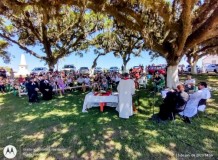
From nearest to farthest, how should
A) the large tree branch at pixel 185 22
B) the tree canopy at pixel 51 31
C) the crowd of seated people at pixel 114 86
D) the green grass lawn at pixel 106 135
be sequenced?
the green grass lawn at pixel 106 135
the crowd of seated people at pixel 114 86
the large tree branch at pixel 185 22
the tree canopy at pixel 51 31

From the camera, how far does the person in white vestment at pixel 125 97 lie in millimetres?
7914

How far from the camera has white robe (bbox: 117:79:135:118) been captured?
26.0 ft

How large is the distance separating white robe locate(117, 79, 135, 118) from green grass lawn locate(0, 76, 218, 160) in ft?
1.03

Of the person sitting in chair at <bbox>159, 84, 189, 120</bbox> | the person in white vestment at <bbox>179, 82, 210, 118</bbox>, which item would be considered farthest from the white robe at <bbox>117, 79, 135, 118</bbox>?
the person in white vestment at <bbox>179, 82, 210, 118</bbox>

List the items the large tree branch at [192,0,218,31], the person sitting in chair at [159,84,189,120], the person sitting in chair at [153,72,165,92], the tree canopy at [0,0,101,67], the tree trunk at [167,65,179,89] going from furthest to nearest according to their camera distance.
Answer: the tree canopy at [0,0,101,67] < the person sitting in chair at [153,72,165,92] < the tree trunk at [167,65,179,89] < the large tree branch at [192,0,218,31] < the person sitting in chair at [159,84,189,120]

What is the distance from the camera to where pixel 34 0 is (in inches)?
301

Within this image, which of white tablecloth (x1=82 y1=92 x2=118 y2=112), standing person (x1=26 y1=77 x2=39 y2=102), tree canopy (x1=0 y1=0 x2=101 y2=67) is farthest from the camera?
tree canopy (x1=0 y1=0 x2=101 y2=67)

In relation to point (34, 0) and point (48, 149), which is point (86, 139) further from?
point (34, 0)

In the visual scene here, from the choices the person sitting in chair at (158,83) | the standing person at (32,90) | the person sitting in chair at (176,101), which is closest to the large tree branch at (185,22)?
the person sitting in chair at (158,83)

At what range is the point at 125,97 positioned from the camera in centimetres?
807

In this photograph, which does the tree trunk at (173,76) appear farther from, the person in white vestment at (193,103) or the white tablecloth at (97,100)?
the white tablecloth at (97,100)

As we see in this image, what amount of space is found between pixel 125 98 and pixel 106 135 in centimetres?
217

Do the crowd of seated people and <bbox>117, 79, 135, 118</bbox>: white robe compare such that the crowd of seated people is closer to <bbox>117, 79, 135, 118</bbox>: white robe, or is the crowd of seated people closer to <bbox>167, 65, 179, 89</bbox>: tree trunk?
<bbox>167, 65, 179, 89</bbox>: tree trunk

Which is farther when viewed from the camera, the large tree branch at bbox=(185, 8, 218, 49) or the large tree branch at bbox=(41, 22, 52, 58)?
the large tree branch at bbox=(41, 22, 52, 58)
